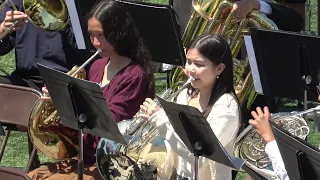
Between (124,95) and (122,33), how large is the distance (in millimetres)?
353

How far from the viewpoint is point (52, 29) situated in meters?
5.10

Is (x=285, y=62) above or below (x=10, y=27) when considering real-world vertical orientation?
above

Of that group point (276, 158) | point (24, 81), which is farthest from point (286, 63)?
point (24, 81)

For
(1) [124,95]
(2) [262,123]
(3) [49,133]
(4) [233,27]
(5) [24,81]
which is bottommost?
(5) [24,81]

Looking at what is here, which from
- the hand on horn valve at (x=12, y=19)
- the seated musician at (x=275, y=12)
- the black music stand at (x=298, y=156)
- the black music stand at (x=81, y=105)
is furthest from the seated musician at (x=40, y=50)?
the black music stand at (x=298, y=156)

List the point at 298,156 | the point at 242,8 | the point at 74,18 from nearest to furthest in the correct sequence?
the point at 298,156
the point at 242,8
the point at 74,18

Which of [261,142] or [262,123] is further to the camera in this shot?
[261,142]

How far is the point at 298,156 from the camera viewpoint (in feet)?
9.50

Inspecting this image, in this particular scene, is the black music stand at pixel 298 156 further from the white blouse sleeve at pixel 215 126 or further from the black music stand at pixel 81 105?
the black music stand at pixel 81 105

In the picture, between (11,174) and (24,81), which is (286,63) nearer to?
(11,174)

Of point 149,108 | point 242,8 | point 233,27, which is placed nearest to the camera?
point 149,108

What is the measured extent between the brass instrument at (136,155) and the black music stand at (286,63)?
0.41 meters

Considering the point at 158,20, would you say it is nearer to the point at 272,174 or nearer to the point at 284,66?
the point at 284,66

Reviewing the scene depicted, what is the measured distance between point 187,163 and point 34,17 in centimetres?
178
